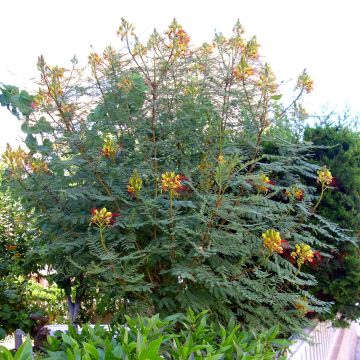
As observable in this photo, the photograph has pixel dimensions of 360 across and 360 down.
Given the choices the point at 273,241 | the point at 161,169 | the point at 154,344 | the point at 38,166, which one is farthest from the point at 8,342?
the point at 154,344

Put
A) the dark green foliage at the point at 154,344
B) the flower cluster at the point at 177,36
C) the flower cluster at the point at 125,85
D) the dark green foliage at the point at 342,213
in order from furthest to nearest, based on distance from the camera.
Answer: the dark green foliage at the point at 342,213 < the flower cluster at the point at 125,85 < the flower cluster at the point at 177,36 < the dark green foliage at the point at 154,344

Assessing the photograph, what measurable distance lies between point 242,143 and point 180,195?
0.53 metres

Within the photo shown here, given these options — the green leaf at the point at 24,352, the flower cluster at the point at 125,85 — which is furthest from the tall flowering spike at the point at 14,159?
the green leaf at the point at 24,352

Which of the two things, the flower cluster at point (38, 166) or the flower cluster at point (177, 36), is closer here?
the flower cluster at point (177, 36)

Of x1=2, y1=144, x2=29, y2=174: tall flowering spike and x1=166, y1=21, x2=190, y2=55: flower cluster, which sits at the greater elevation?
x1=166, y1=21, x2=190, y2=55: flower cluster

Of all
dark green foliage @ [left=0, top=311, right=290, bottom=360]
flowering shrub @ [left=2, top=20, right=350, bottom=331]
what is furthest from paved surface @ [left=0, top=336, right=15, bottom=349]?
dark green foliage @ [left=0, top=311, right=290, bottom=360]

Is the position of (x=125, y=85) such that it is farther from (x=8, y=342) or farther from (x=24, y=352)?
(x=8, y=342)

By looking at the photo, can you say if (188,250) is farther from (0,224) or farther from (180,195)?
(0,224)

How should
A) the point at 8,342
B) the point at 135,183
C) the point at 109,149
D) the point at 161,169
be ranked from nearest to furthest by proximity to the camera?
the point at 135,183
the point at 109,149
the point at 161,169
the point at 8,342

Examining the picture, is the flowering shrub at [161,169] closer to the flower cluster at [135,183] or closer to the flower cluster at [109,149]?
the flower cluster at [109,149]

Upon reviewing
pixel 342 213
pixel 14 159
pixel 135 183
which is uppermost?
pixel 342 213

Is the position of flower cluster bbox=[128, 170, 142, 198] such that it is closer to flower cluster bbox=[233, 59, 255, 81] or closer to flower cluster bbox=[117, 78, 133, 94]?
flower cluster bbox=[117, 78, 133, 94]

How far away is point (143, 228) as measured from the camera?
9.21 ft

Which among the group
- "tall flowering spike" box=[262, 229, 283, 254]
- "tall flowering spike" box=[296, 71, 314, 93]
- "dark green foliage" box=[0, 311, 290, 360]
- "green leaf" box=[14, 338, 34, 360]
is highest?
"tall flowering spike" box=[296, 71, 314, 93]
